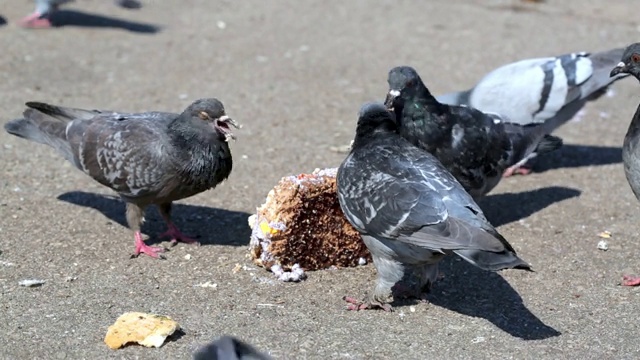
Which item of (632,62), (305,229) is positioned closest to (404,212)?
(305,229)

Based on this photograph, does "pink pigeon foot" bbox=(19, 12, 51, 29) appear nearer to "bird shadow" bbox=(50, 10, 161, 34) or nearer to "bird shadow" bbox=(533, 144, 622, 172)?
"bird shadow" bbox=(50, 10, 161, 34)

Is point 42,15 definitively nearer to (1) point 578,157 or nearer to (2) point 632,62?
(1) point 578,157

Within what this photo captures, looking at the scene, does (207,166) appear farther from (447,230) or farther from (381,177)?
(447,230)

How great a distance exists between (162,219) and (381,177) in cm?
207

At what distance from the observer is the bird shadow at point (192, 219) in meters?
6.13

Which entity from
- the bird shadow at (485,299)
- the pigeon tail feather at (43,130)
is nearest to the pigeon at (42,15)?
the pigeon tail feather at (43,130)

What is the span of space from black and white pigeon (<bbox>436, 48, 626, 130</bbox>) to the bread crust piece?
2.13 meters

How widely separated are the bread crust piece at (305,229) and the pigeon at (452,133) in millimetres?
749

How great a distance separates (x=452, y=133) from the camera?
621cm

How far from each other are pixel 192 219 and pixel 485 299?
220 centimetres

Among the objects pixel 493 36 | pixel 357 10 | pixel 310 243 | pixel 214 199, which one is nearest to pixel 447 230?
pixel 310 243

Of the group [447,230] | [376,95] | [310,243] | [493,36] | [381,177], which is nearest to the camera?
[447,230]

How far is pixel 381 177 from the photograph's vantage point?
16.5 ft

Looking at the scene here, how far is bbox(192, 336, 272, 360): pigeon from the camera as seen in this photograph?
3572 mm
